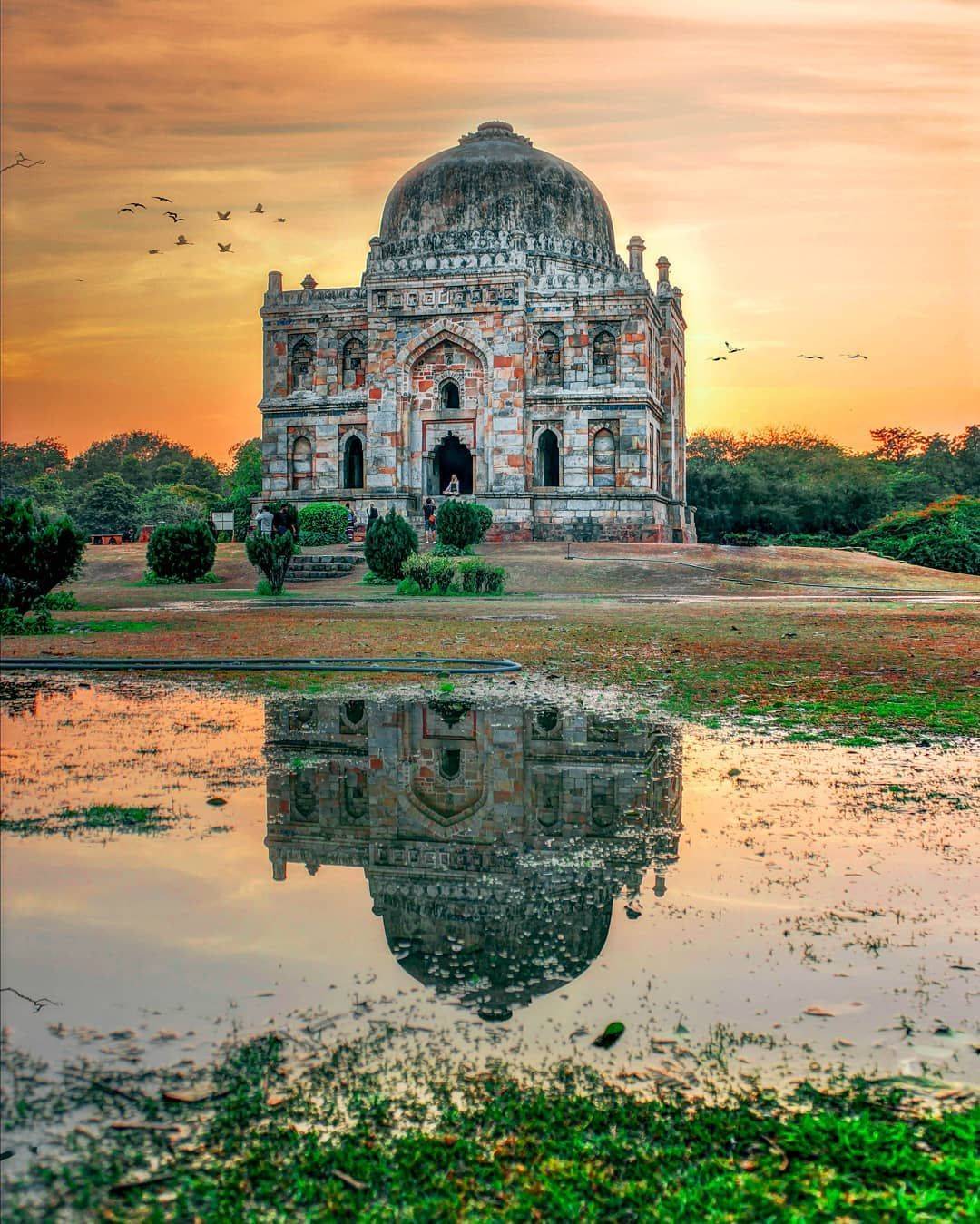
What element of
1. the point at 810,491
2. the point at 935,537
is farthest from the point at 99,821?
the point at 810,491

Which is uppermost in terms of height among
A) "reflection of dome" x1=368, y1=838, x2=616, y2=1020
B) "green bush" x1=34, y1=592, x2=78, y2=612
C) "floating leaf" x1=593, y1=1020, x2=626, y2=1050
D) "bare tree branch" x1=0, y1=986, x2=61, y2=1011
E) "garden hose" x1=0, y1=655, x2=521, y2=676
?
"green bush" x1=34, y1=592, x2=78, y2=612

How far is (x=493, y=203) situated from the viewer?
4119cm

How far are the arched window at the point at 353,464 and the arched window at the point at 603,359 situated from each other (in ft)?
26.5

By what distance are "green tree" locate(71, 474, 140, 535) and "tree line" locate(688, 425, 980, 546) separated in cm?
2652

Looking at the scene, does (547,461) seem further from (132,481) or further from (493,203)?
(132,481)

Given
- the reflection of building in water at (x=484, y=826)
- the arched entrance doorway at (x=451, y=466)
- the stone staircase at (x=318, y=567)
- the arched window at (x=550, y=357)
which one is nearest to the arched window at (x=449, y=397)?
the arched entrance doorway at (x=451, y=466)

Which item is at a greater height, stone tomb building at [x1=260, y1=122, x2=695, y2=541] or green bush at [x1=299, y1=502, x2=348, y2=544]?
stone tomb building at [x1=260, y1=122, x2=695, y2=541]

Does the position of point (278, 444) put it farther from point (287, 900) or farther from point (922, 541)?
point (287, 900)

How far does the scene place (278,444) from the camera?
41656mm

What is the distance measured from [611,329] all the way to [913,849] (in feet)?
117

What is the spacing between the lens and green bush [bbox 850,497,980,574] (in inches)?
1435

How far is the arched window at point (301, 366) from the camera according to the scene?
4175 cm

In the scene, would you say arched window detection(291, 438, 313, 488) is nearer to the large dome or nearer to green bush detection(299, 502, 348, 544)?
green bush detection(299, 502, 348, 544)

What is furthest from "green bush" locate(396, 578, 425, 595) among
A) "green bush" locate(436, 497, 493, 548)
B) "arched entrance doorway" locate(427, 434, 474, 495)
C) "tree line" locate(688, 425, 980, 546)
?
"tree line" locate(688, 425, 980, 546)
